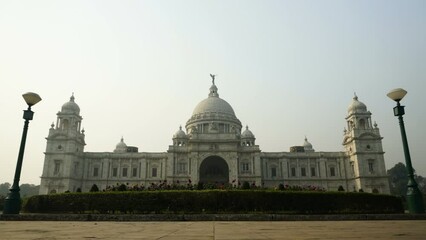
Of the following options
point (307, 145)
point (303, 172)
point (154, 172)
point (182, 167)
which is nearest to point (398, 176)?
point (307, 145)

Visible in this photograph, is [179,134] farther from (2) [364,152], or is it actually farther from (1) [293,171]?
(2) [364,152]

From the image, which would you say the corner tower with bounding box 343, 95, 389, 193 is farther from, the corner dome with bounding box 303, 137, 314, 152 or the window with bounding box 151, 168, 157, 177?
the window with bounding box 151, 168, 157, 177

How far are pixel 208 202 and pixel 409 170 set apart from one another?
9.89 meters

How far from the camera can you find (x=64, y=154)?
51.6 metres

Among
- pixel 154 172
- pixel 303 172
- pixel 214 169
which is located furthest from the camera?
pixel 303 172

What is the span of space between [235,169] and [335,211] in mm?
32053

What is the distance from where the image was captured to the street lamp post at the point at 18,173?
1441cm

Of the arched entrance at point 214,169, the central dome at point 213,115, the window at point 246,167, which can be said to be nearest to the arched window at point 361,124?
the window at point 246,167

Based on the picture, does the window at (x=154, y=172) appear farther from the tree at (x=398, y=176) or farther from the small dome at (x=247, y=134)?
the tree at (x=398, y=176)

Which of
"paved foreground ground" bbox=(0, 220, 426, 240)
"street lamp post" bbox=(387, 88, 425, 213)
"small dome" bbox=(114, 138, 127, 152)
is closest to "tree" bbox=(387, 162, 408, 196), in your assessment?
"small dome" bbox=(114, 138, 127, 152)

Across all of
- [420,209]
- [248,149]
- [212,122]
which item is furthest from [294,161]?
[420,209]

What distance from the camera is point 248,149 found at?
5281 cm

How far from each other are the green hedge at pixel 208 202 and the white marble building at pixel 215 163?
103ft

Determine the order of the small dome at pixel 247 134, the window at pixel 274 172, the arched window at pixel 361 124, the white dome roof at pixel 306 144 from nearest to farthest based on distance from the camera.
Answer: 1. the arched window at pixel 361 124
2. the window at pixel 274 172
3. the small dome at pixel 247 134
4. the white dome roof at pixel 306 144
